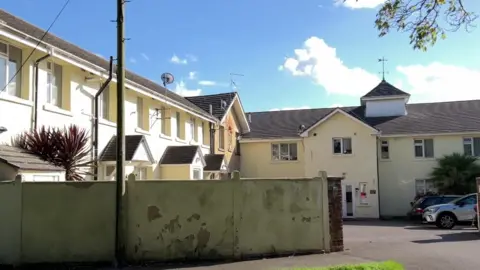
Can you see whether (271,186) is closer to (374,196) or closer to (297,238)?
(297,238)

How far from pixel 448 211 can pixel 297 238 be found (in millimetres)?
12947

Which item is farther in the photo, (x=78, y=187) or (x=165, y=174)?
(x=165, y=174)

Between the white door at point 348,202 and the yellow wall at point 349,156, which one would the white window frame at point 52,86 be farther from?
the white door at point 348,202

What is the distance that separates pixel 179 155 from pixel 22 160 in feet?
37.9

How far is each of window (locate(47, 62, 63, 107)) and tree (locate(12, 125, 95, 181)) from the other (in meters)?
1.30

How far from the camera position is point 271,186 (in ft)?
41.2

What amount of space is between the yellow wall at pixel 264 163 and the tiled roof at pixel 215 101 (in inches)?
176

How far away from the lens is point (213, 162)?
2841cm

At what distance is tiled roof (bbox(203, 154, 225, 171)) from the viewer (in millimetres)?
27788

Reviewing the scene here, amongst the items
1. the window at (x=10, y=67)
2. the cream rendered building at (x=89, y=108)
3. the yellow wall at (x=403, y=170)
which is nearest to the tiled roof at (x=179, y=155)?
the cream rendered building at (x=89, y=108)

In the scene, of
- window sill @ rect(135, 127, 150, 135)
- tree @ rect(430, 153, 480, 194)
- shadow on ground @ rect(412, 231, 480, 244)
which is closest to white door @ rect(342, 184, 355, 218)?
tree @ rect(430, 153, 480, 194)

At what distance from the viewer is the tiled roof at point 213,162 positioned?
1094 inches

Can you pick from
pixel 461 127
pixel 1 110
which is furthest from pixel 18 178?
pixel 461 127

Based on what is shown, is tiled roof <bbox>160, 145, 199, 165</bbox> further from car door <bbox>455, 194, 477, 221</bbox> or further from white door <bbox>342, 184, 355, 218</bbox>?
white door <bbox>342, 184, 355, 218</bbox>
